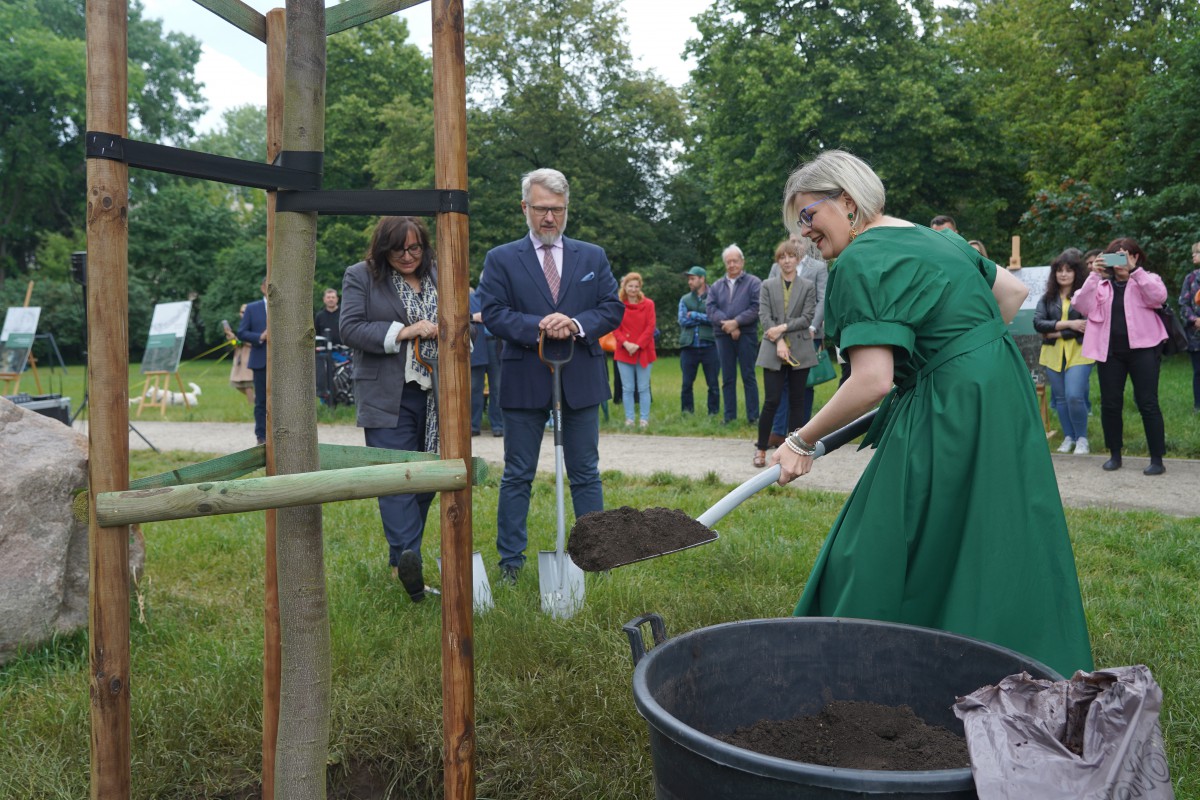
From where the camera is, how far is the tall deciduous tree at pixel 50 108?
137 ft

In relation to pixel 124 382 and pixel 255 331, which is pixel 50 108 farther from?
pixel 124 382

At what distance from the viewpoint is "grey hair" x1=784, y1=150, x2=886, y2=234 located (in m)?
2.95

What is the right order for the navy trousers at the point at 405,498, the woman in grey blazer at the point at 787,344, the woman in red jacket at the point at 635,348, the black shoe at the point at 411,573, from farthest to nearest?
the woman in red jacket at the point at 635,348 → the woman in grey blazer at the point at 787,344 → the navy trousers at the point at 405,498 → the black shoe at the point at 411,573

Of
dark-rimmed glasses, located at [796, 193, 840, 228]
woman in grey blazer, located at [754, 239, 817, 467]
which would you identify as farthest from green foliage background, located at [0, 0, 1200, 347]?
dark-rimmed glasses, located at [796, 193, 840, 228]

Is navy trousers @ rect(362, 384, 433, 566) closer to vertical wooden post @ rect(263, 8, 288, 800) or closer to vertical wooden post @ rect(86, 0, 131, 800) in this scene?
vertical wooden post @ rect(263, 8, 288, 800)

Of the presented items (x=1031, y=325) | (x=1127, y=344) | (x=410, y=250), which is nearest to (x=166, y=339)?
(x=410, y=250)

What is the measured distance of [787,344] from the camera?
9320mm

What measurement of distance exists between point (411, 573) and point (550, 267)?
1792mm

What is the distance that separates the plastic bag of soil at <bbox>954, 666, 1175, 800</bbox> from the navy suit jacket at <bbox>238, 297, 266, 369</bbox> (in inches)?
402

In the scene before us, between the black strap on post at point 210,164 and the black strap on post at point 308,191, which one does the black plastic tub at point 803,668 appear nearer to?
the black strap on post at point 308,191

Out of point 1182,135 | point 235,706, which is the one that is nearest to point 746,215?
point 1182,135

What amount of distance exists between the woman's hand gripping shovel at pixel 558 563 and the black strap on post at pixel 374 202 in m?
2.13

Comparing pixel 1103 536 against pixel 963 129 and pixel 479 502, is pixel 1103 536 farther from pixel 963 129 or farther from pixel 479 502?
pixel 963 129

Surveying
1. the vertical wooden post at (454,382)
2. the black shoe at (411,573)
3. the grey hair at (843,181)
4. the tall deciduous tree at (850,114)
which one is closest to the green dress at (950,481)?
the grey hair at (843,181)
